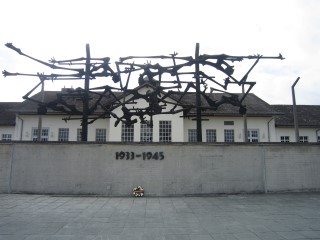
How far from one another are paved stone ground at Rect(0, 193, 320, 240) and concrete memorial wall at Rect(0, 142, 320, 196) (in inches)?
28.6

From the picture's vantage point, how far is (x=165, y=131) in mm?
22781

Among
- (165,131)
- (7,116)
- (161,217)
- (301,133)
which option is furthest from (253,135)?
(7,116)

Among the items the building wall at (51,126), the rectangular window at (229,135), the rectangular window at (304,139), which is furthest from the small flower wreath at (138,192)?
the rectangular window at (304,139)

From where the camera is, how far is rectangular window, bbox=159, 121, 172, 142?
22609 millimetres

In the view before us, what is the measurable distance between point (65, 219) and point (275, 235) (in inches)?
217

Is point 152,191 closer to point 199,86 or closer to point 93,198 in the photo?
point 93,198

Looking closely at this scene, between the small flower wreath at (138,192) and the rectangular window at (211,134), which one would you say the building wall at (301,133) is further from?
the small flower wreath at (138,192)

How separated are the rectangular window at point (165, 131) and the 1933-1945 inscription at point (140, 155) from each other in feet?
33.0

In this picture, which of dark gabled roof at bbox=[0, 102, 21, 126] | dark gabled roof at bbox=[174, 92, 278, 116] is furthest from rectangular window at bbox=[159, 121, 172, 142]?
dark gabled roof at bbox=[0, 102, 21, 126]

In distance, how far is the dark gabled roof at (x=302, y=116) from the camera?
26000mm

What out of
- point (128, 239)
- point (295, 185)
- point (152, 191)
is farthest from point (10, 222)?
point (295, 185)

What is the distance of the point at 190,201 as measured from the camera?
10.8 meters

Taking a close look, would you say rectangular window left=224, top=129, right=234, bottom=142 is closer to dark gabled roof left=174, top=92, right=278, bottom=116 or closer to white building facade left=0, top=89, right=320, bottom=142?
white building facade left=0, top=89, right=320, bottom=142

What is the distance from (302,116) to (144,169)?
21914mm
